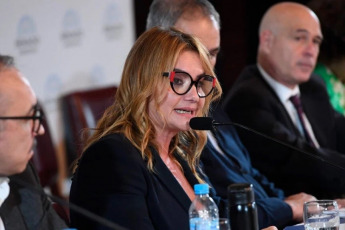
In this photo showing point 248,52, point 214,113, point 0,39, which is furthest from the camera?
point 248,52

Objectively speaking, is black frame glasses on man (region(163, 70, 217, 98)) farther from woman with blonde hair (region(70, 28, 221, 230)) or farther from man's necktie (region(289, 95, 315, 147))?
man's necktie (region(289, 95, 315, 147))

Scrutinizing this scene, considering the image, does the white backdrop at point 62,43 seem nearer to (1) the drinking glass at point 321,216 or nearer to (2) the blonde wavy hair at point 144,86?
(2) the blonde wavy hair at point 144,86

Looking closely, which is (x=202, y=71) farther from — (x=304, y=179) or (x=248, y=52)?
(x=248, y=52)

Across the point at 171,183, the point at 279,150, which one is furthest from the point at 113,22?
the point at 171,183

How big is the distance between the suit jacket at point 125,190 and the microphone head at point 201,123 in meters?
0.17

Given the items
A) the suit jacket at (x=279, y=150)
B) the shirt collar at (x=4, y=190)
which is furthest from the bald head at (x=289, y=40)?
the shirt collar at (x=4, y=190)

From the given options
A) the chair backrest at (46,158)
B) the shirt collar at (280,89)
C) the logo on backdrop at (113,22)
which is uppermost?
the logo on backdrop at (113,22)

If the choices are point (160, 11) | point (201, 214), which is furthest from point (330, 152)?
point (201, 214)

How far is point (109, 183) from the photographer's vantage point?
234cm

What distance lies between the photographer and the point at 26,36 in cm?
455

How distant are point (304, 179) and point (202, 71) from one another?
4.66 ft

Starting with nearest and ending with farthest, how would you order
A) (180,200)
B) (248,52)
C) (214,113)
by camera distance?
(180,200), (214,113), (248,52)

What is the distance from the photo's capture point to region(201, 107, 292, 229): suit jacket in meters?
3.16

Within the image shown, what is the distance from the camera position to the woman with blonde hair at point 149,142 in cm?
234
